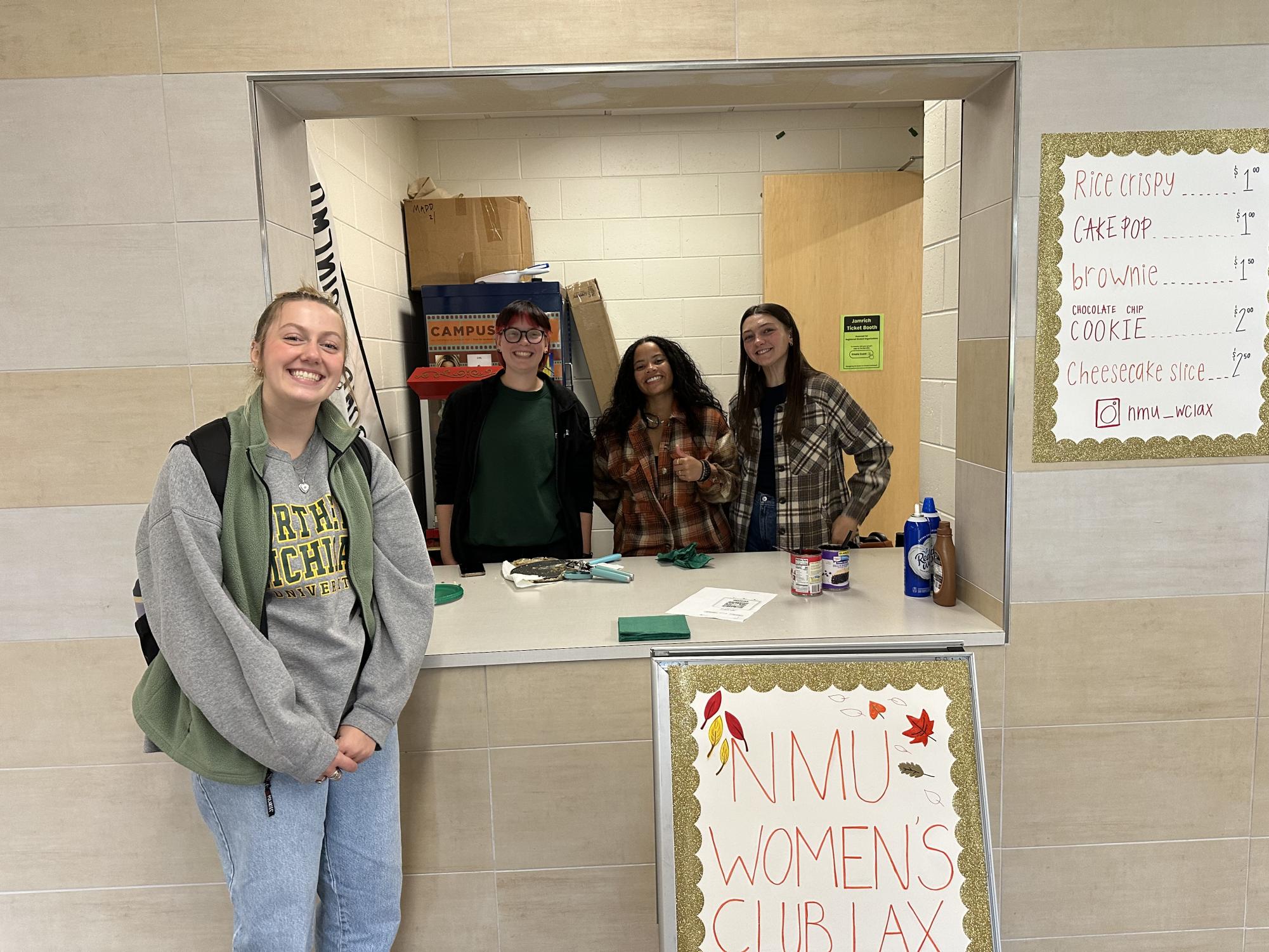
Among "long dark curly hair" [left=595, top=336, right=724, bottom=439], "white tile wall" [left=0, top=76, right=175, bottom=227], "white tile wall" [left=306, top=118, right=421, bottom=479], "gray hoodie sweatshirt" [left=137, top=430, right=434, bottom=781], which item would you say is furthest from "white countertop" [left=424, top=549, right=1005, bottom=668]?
"white tile wall" [left=306, top=118, right=421, bottom=479]

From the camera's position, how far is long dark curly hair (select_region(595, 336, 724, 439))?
9.02 feet

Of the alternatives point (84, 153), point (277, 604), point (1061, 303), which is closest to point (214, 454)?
point (277, 604)

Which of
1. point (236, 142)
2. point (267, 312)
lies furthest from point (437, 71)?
point (267, 312)

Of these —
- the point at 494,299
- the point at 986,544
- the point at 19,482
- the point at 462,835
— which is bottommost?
the point at 462,835

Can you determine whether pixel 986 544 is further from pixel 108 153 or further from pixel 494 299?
pixel 494 299

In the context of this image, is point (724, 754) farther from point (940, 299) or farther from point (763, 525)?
point (940, 299)

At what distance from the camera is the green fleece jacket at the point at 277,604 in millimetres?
1355

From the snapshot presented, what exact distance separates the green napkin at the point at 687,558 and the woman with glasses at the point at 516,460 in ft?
1.04

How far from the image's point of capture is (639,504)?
8.90 ft

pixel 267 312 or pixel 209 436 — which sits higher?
pixel 267 312

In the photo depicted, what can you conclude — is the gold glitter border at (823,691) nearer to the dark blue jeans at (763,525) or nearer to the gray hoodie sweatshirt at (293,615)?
the gray hoodie sweatshirt at (293,615)

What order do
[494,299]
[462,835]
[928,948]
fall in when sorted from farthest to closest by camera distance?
[494,299], [462,835], [928,948]

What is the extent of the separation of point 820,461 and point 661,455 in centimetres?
48

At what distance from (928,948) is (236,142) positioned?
1942mm
